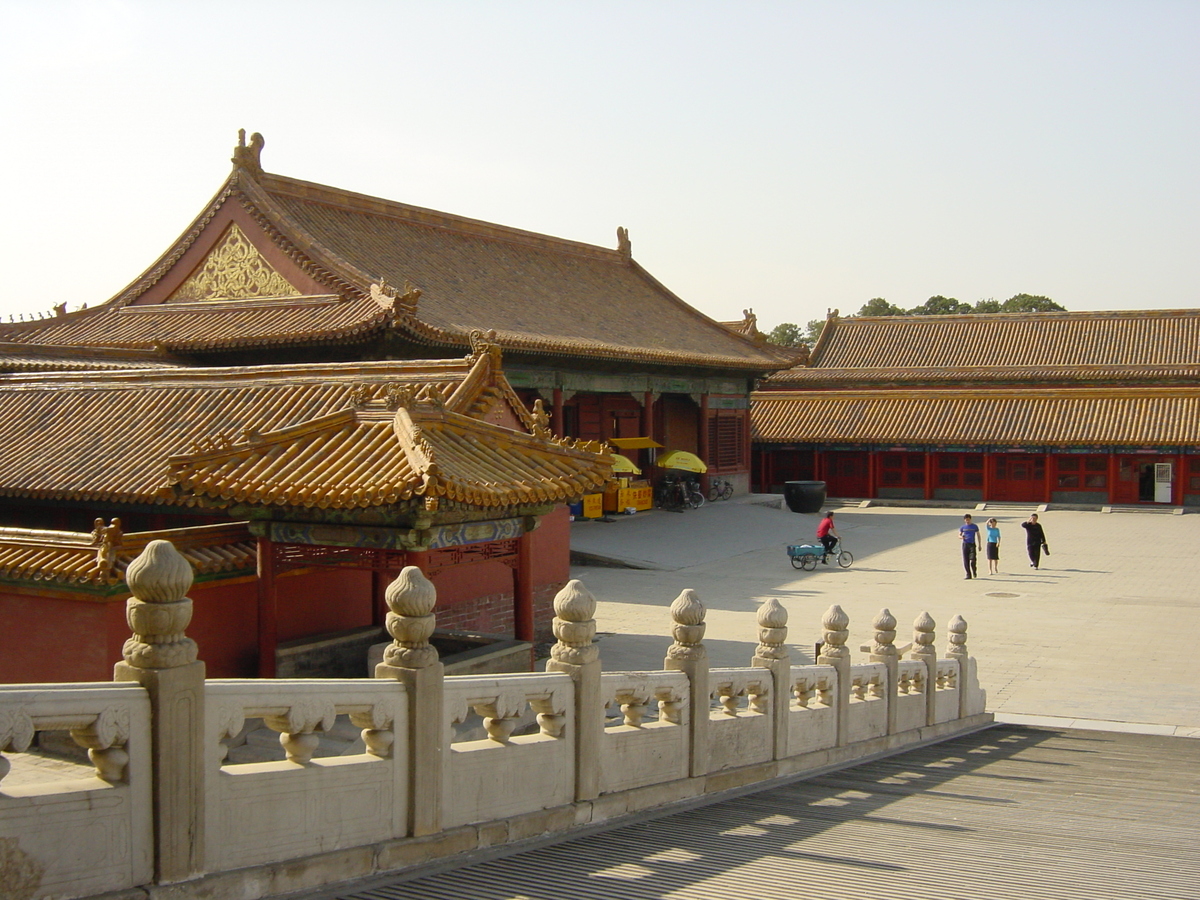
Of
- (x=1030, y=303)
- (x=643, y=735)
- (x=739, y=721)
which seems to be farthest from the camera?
(x=1030, y=303)

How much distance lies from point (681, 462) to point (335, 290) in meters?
12.8

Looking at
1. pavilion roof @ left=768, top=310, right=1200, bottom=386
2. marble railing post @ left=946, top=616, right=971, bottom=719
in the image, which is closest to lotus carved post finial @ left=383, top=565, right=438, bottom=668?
marble railing post @ left=946, top=616, right=971, bottom=719

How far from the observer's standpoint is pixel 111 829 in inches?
192

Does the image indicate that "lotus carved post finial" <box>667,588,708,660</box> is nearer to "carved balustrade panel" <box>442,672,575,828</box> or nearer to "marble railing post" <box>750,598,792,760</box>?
"marble railing post" <box>750,598,792,760</box>

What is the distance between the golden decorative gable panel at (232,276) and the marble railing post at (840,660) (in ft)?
56.5

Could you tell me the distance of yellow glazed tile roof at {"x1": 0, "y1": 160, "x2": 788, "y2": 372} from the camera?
22391 mm

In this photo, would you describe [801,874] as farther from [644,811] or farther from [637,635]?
[637,635]

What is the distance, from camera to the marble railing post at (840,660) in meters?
9.77

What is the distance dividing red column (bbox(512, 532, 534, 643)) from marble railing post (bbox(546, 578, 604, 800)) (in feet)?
15.5

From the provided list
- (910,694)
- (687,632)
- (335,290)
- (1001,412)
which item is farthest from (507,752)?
(1001,412)

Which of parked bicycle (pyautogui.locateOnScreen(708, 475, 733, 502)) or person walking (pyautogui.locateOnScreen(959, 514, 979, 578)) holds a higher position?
parked bicycle (pyautogui.locateOnScreen(708, 475, 733, 502))

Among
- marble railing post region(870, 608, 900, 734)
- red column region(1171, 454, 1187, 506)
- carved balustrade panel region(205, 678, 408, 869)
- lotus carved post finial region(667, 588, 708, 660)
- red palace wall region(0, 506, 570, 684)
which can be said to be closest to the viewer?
carved balustrade panel region(205, 678, 408, 869)

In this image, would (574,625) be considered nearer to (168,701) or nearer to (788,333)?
(168,701)

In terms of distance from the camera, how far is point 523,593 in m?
12.1
